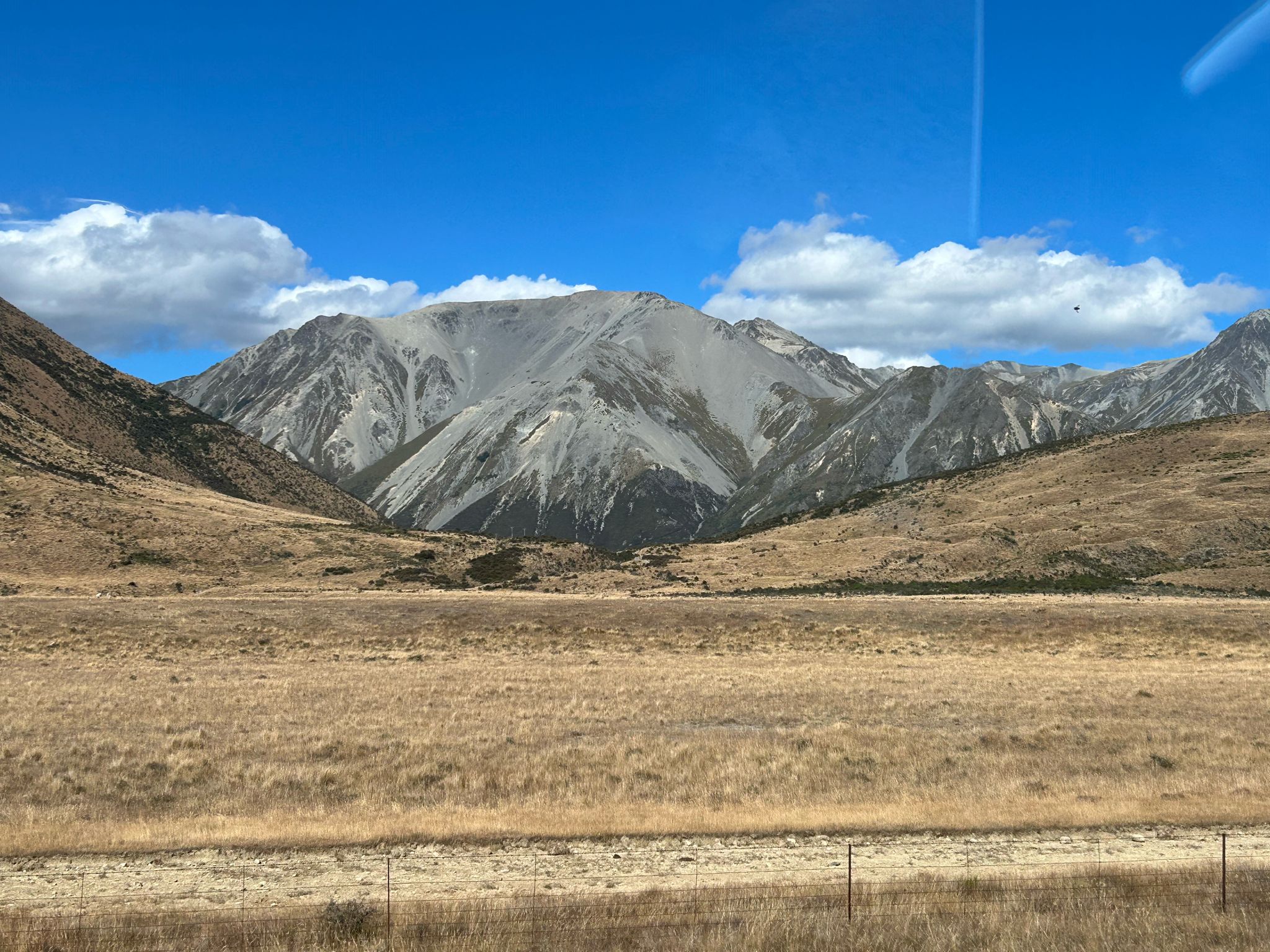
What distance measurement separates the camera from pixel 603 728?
2453 centimetres

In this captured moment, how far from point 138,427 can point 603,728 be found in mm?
138829

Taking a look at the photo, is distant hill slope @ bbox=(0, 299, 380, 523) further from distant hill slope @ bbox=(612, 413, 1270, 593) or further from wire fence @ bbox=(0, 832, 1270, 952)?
wire fence @ bbox=(0, 832, 1270, 952)

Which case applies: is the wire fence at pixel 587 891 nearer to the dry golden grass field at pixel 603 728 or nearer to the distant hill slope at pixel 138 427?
the dry golden grass field at pixel 603 728

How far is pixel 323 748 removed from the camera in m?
21.8

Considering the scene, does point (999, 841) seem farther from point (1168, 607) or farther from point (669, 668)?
point (1168, 607)

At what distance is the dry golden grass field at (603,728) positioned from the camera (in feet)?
56.2

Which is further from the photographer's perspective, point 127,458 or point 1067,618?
point 127,458

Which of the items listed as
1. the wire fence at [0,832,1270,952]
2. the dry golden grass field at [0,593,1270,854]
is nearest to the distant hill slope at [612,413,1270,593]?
the dry golden grass field at [0,593,1270,854]

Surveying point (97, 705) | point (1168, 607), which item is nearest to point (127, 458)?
→ point (97, 705)

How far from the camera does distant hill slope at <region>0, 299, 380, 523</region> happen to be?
128250 millimetres

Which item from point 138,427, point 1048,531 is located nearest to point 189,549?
point 138,427

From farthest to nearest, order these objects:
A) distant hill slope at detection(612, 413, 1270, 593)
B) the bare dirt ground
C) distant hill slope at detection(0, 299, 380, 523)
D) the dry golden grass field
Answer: distant hill slope at detection(0, 299, 380, 523) → distant hill slope at detection(612, 413, 1270, 593) → the dry golden grass field → the bare dirt ground

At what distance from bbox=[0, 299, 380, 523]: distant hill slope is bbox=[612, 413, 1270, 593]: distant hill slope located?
77.0 meters

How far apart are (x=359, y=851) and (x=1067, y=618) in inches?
1659
